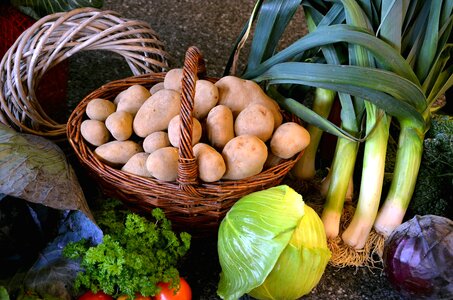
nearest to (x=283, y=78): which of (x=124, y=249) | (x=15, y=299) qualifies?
(x=124, y=249)

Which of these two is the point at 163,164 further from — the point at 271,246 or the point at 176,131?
the point at 271,246

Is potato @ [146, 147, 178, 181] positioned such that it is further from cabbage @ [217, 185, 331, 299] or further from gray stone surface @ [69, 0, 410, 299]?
gray stone surface @ [69, 0, 410, 299]

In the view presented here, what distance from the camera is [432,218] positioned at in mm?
1038

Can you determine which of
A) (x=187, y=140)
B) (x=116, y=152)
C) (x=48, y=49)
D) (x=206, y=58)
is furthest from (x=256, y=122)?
(x=206, y=58)

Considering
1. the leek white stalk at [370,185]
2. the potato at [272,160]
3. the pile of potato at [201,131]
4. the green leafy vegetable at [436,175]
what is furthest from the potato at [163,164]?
the green leafy vegetable at [436,175]

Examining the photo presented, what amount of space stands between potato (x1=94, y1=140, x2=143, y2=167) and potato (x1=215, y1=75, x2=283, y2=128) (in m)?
0.22

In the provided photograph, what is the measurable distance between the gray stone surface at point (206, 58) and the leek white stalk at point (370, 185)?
0.08 metres

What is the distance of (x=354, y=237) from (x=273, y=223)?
0.31m

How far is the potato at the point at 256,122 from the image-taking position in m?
1.06

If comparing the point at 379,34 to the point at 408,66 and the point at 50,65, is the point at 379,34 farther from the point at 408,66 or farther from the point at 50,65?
the point at 50,65

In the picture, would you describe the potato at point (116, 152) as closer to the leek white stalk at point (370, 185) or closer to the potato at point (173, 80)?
the potato at point (173, 80)

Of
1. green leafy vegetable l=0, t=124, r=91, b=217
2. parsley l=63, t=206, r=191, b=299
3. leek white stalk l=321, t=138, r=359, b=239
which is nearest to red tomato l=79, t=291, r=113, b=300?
parsley l=63, t=206, r=191, b=299

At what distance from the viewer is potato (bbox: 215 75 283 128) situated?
1131 mm

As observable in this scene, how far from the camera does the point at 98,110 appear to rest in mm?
1128
